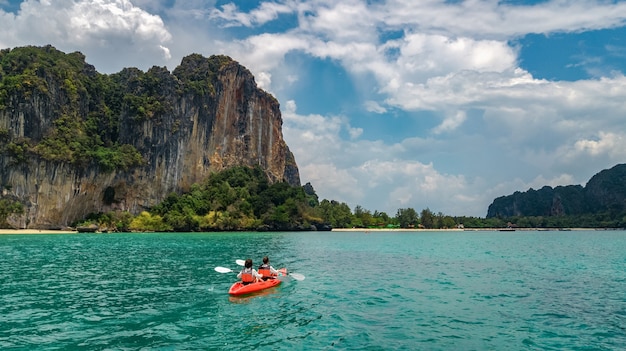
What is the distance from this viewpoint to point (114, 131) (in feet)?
429

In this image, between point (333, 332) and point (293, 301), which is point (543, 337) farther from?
point (293, 301)

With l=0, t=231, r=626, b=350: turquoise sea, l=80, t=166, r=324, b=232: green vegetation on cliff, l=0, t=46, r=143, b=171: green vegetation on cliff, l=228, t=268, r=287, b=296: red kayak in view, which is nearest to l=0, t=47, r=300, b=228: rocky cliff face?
l=0, t=46, r=143, b=171: green vegetation on cliff

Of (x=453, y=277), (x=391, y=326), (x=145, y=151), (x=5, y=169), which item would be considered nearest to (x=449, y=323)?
(x=391, y=326)

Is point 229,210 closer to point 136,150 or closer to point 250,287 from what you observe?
point 136,150

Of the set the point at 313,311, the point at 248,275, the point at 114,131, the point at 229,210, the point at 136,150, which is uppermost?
the point at 114,131

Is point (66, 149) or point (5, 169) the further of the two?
point (66, 149)

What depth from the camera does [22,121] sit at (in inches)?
4031

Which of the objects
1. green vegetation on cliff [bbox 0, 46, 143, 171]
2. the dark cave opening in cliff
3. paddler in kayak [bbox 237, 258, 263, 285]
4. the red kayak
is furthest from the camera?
the dark cave opening in cliff

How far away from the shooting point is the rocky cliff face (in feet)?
335

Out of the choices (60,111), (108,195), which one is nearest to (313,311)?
(108,195)

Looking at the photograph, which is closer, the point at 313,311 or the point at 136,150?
the point at 313,311

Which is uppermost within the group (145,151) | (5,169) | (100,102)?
(100,102)

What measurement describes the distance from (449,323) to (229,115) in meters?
141

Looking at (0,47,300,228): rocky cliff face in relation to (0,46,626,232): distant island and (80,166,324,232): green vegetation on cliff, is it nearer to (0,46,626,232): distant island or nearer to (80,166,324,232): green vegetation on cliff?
(0,46,626,232): distant island
